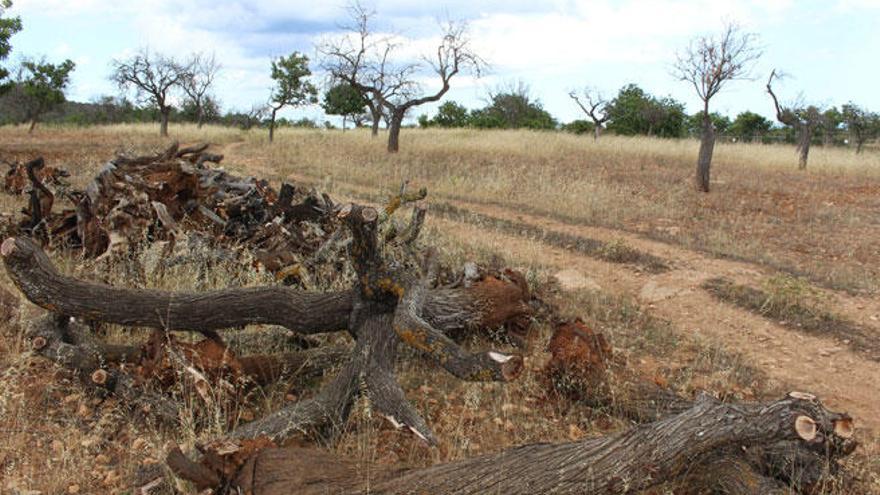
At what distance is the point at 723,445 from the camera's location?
115 inches

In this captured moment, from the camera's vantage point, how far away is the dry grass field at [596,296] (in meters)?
3.68

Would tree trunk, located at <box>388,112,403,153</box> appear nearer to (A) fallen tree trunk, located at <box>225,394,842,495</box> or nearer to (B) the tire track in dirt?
(B) the tire track in dirt

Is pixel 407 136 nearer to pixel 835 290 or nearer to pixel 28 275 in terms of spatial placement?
pixel 835 290

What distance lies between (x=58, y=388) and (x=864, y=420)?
5235mm

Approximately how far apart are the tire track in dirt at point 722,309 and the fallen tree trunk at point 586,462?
7.44ft

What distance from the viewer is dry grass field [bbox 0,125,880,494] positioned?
3684 millimetres

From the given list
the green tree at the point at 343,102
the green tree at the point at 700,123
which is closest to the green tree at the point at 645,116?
the green tree at the point at 700,123

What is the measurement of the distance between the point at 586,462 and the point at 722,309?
479 centimetres

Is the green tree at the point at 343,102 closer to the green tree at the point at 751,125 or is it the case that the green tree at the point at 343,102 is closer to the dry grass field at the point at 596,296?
the green tree at the point at 751,125

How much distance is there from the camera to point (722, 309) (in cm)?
699

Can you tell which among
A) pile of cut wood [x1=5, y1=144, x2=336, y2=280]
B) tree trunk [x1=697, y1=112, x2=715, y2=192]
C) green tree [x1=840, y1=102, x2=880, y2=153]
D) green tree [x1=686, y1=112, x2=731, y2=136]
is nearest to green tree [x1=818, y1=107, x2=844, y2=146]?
green tree [x1=840, y1=102, x2=880, y2=153]

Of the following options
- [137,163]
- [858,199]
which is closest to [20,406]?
[137,163]

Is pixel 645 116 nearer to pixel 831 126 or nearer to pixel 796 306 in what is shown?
pixel 831 126

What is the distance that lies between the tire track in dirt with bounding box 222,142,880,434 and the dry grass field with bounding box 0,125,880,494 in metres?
0.03
